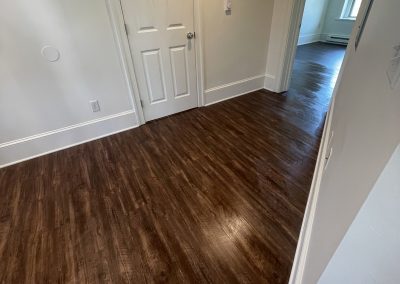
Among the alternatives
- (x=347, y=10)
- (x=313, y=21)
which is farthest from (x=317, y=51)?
(x=347, y=10)

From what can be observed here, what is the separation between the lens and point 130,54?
87.6 inches

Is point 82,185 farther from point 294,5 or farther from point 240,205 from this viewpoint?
point 294,5

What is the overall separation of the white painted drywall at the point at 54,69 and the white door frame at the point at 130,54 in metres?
0.05

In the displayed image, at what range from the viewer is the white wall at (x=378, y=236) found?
33 centimetres

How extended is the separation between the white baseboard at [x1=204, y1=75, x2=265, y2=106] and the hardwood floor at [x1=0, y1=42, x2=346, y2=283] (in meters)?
0.55

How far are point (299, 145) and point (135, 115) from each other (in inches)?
72.5

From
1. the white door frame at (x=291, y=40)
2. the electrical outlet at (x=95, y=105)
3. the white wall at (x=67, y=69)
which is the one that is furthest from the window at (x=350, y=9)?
the electrical outlet at (x=95, y=105)

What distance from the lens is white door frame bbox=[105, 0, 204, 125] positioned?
2.00 m

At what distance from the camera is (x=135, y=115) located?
253 cm

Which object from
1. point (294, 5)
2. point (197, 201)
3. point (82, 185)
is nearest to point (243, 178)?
point (197, 201)

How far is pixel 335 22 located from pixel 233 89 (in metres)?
5.06

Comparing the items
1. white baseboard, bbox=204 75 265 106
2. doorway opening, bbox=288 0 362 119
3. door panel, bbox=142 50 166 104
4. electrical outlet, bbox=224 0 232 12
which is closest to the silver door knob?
door panel, bbox=142 50 166 104

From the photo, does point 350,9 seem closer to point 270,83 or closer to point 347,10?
point 347,10

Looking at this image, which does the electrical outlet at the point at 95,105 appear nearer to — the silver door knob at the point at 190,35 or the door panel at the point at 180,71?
the door panel at the point at 180,71
